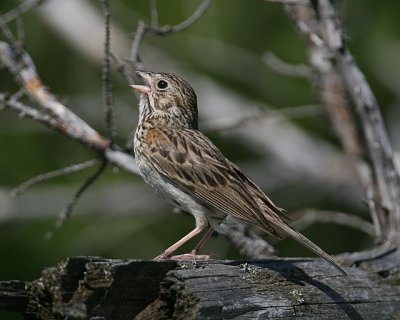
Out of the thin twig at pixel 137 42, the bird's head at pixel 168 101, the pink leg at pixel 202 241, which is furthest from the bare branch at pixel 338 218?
the thin twig at pixel 137 42

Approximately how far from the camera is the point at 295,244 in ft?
33.4

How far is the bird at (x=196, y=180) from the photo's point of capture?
5375 millimetres

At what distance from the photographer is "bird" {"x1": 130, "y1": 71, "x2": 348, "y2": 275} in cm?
538

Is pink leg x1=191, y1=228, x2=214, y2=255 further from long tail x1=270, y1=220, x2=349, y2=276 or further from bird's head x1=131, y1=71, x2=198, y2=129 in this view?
bird's head x1=131, y1=71, x2=198, y2=129

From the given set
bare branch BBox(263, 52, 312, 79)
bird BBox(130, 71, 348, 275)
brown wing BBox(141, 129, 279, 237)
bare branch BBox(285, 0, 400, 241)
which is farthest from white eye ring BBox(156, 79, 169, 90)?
bare branch BBox(285, 0, 400, 241)

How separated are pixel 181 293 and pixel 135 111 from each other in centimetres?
664

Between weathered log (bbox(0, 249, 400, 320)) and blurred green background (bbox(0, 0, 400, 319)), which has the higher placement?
blurred green background (bbox(0, 0, 400, 319))

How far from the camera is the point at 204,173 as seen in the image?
571cm

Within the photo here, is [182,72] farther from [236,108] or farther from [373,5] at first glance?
[373,5]

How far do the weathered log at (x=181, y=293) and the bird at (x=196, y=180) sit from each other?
0.48 metres

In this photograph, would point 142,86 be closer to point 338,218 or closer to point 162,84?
point 162,84

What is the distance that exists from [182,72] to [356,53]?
6.09 feet

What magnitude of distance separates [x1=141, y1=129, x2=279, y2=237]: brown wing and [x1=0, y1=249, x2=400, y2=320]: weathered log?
29.3 inches

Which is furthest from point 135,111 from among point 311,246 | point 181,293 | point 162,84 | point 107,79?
point 181,293
